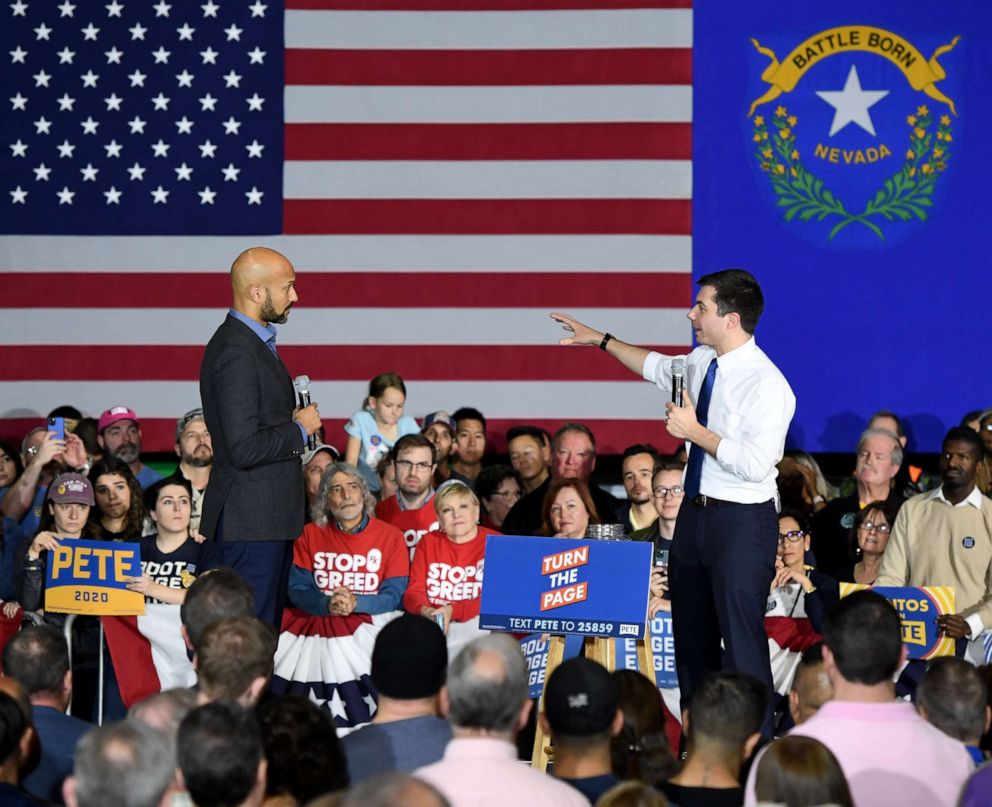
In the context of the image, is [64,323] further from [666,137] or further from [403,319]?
[666,137]

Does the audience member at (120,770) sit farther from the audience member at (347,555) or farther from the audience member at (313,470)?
the audience member at (313,470)

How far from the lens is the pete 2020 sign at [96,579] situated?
5.86 meters

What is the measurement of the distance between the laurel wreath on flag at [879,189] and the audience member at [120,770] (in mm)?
6937

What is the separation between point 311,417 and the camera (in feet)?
16.1

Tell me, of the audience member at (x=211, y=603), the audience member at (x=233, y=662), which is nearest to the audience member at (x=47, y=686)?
the audience member at (x=211, y=603)

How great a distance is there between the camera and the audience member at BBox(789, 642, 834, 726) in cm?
441

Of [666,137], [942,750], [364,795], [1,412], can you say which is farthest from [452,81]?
[364,795]

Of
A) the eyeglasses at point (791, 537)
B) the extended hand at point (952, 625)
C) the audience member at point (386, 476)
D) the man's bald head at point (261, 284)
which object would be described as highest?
the man's bald head at point (261, 284)

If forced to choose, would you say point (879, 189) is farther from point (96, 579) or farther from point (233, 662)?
point (233, 662)

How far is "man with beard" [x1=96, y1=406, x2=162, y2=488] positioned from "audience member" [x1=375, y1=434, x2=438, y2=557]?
1599 millimetres

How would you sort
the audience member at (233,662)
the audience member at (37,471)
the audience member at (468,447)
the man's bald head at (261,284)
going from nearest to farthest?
the audience member at (233,662), the man's bald head at (261,284), the audience member at (37,471), the audience member at (468,447)

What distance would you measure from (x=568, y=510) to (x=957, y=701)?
282 cm

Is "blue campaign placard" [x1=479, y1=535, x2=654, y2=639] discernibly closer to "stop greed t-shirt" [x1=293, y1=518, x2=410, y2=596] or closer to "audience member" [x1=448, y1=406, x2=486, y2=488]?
"stop greed t-shirt" [x1=293, y1=518, x2=410, y2=596]

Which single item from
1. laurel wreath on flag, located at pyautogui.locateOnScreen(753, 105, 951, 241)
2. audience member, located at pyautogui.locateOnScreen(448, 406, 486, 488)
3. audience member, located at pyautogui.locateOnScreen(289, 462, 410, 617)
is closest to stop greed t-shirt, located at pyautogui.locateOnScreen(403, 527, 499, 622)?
audience member, located at pyautogui.locateOnScreen(289, 462, 410, 617)
